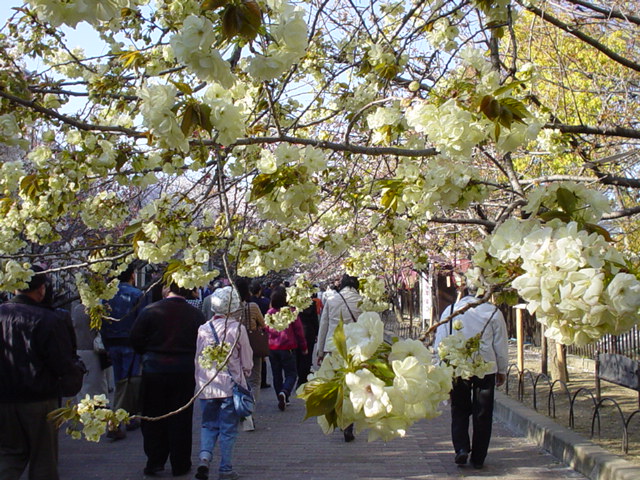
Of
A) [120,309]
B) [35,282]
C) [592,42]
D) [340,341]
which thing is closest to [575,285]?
[340,341]

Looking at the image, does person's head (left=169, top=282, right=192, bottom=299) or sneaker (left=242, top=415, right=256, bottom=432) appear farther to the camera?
sneaker (left=242, top=415, right=256, bottom=432)

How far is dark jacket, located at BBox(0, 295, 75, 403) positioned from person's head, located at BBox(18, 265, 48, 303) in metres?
0.05

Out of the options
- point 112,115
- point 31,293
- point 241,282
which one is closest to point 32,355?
point 31,293

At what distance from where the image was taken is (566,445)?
742 centimetres

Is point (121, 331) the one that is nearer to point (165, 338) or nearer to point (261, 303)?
point (165, 338)

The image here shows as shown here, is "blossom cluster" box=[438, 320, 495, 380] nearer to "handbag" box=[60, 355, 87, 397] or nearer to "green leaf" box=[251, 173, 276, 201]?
"green leaf" box=[251, 173, 276, 201]

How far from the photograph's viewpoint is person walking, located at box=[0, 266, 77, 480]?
16.9ft

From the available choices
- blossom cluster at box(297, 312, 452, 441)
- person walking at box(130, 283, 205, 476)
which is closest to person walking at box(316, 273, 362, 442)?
person walking at box(130, 283, 205, 476)

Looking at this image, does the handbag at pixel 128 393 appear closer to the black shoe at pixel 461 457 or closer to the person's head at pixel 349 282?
the person's head at pixel 349 282

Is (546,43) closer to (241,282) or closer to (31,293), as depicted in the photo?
(241,282)

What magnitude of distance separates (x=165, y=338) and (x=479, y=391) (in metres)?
3.16

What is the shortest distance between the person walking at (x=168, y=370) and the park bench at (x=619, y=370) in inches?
199

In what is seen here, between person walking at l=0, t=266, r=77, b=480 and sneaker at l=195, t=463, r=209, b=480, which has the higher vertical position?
person walking at l=0, t=266, r=77, b=480

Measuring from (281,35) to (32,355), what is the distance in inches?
137
